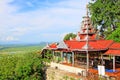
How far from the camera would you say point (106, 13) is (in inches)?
1511

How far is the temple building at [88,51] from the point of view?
25.8 meters

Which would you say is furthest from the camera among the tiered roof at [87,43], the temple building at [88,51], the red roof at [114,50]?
the tiered roof at [87,43]

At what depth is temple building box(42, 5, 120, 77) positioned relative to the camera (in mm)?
25798

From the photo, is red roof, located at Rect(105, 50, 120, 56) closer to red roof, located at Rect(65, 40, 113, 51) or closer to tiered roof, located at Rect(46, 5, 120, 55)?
tiered roof, located at Rect(46, 5, 120, 55)

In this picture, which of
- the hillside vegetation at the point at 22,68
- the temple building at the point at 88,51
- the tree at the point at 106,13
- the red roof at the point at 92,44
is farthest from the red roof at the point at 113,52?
the tree at the point at 106,13

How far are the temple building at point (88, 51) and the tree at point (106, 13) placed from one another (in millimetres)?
8157

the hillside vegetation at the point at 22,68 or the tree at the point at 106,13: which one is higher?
the tree at the point at 106,13

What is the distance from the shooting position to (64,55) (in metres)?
32.3

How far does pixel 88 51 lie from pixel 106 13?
14214 millimetres

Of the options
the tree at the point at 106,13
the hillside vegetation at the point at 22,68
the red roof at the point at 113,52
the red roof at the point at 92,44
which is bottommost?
the hillside vegetation at the point at 22,68

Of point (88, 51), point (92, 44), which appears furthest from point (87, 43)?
point (92, 44)

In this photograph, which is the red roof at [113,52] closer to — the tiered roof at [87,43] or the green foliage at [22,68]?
the tiered roof at [87,43]

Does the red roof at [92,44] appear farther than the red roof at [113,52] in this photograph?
Yes

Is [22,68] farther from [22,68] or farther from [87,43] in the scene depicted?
[87,43]
